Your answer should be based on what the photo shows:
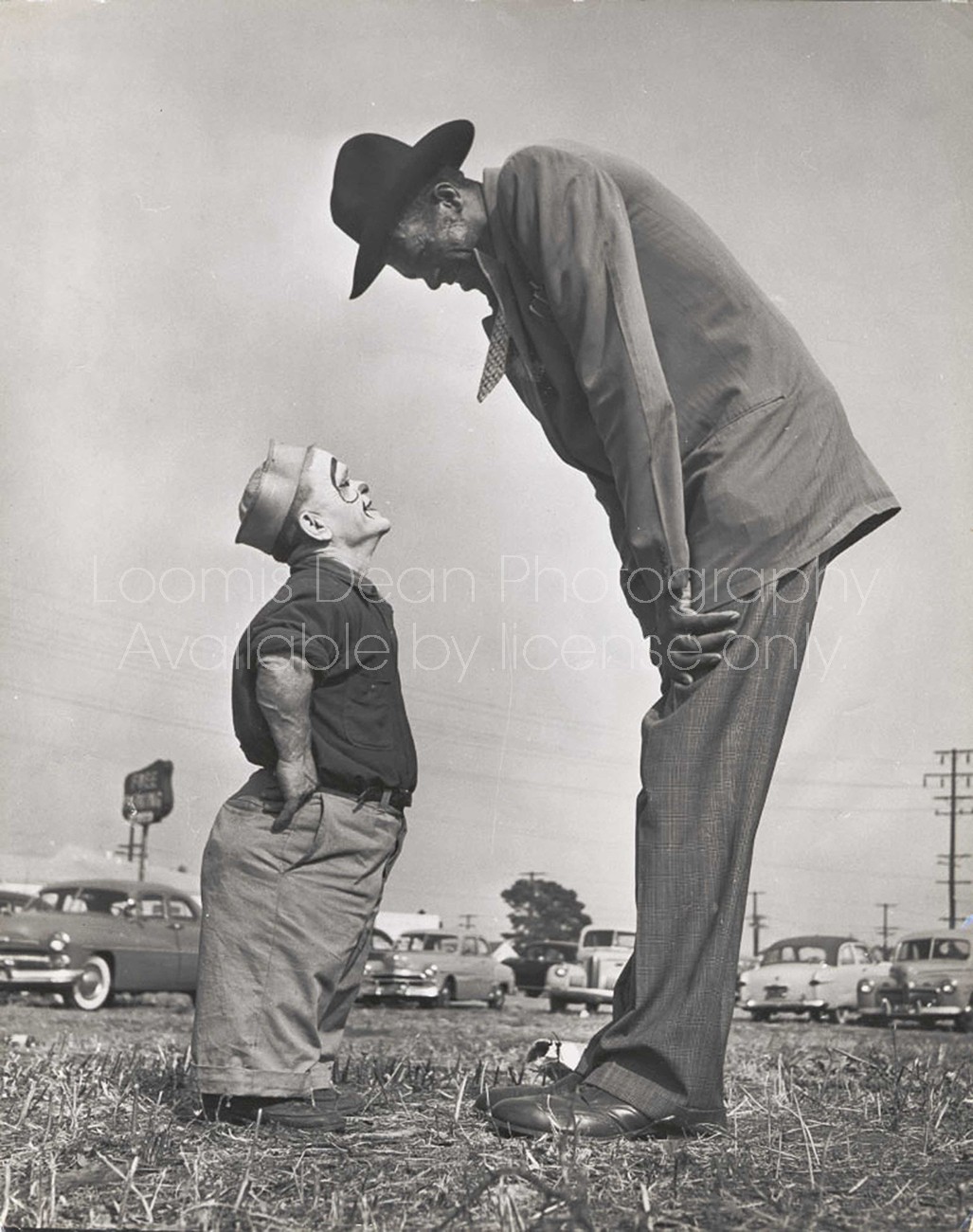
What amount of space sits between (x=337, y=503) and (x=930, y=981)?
13.0 meters

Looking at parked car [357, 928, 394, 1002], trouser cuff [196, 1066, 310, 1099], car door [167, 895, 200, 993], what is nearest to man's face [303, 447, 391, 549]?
trouser cuff [196, 1066, 310, 1099]

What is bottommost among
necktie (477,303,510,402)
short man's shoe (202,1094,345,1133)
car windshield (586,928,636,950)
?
car windshield (586,928,636,950)

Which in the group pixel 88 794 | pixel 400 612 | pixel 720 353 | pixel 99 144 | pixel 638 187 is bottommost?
pixel 88 794

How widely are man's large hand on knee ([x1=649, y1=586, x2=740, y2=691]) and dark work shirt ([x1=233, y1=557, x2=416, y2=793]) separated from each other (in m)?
0.60

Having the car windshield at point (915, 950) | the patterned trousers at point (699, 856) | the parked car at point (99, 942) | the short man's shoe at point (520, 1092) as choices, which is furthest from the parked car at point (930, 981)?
the patterned trousers at point (699, 856)

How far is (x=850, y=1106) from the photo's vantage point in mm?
2992

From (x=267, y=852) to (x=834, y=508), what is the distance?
131 centimetres

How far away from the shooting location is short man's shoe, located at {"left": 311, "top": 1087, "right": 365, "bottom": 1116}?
8.52 feet

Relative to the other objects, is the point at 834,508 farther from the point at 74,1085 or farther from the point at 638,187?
the point at 74,1085

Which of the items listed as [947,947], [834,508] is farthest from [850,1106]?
[947,947]

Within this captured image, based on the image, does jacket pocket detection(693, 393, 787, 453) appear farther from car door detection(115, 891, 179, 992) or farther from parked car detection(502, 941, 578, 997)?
parked car detection(502, 941, 578, 997)

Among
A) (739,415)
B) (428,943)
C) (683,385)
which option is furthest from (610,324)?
(428,943)

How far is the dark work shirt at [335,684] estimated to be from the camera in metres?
2.63

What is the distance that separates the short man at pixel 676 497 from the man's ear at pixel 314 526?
1.99 ft
